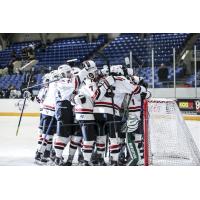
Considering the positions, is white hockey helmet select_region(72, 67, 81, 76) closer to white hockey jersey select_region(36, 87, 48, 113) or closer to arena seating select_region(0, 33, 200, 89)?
arena seating select_region(0, 33, 200, 89)

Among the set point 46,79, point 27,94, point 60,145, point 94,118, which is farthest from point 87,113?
point 27,94

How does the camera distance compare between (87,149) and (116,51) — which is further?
(116,51)

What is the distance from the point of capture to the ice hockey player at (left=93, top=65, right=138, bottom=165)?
4.23 metres

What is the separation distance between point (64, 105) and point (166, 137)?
89 centimetres

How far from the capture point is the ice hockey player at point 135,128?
4.29m

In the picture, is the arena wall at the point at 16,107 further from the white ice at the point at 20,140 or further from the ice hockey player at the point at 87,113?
the ice hockey player at the point at 87,113

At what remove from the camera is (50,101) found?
4.42 metres

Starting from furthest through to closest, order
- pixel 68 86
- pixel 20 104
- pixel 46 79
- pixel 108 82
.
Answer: pixel 20 104 → pixel 46 79 → pixel 68 86 → pixel 108 82

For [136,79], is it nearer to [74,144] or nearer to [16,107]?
[74,144]

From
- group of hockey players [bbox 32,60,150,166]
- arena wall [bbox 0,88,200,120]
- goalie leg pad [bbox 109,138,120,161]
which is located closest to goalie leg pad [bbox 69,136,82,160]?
group of hockey players [bbox 32,60,150,166]
